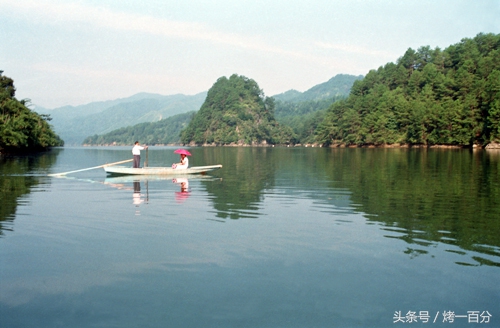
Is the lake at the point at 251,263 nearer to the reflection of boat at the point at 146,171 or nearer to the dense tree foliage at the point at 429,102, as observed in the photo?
the reflection of boat at the point at 146,171

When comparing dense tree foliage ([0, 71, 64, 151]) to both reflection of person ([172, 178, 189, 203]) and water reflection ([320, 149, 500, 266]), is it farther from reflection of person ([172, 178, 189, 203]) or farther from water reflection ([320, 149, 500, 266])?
water reflection ([320, 149, 500, 266])

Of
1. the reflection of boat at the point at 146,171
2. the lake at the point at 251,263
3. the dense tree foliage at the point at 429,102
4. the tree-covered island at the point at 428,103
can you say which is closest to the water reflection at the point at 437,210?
the lake at the point at 251,263

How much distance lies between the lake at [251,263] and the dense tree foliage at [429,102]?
291 ft

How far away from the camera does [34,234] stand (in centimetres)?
1408

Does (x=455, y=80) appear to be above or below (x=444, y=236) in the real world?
above

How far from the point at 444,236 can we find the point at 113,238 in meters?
10.0

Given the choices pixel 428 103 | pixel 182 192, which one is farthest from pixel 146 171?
pixel 428 103

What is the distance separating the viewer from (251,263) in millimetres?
10969

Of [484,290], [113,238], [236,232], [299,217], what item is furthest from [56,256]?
[484,290]

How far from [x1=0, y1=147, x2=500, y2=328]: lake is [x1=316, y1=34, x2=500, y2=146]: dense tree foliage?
88.7 m

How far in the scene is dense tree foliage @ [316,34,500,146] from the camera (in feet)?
338

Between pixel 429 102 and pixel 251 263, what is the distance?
4912 inches

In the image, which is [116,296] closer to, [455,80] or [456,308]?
[456,308]

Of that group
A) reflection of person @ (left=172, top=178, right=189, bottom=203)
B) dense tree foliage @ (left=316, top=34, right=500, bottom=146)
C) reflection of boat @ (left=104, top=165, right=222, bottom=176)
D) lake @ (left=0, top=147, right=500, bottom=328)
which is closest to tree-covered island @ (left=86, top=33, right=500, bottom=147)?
dense tree foliage @ (left=316, top=34, right=500, bottom=146)
